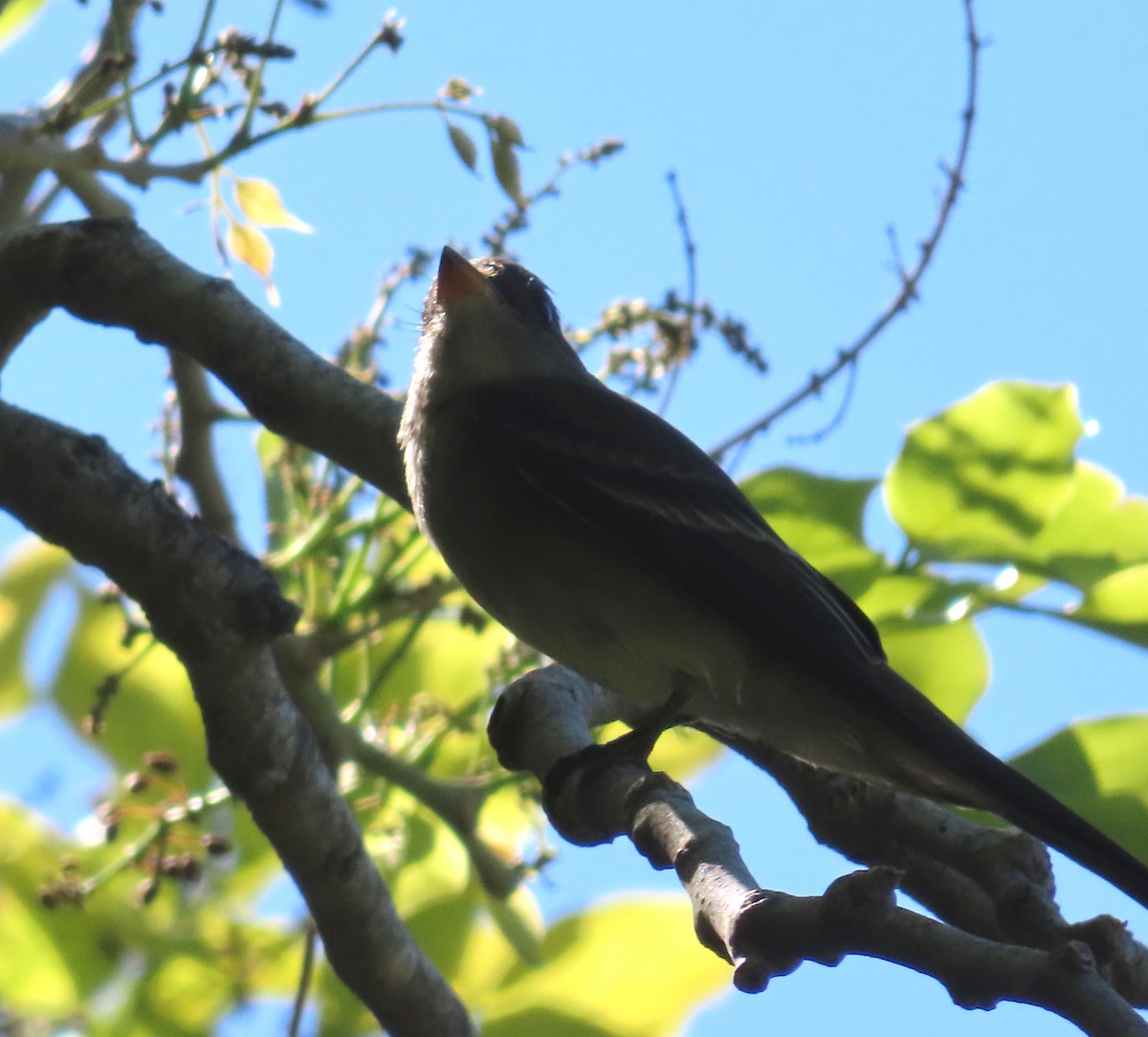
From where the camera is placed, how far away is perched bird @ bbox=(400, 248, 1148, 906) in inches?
118

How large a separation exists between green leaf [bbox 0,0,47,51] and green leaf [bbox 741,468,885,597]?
7.51 feet

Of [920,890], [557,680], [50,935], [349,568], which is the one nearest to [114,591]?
[349,568]

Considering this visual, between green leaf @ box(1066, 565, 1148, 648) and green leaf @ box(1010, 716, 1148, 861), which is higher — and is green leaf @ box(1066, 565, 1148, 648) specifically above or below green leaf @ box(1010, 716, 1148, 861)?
above

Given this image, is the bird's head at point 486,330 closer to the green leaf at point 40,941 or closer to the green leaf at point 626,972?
the green leaf at point 626,972

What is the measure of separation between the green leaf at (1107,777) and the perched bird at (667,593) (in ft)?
0.60

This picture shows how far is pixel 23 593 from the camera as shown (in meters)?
4.09

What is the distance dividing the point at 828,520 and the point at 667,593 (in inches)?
15.7

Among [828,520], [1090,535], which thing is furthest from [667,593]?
[1090,535]

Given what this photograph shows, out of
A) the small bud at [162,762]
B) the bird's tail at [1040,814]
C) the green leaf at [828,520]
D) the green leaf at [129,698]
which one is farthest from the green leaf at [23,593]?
the bird's tail at [1040,814]

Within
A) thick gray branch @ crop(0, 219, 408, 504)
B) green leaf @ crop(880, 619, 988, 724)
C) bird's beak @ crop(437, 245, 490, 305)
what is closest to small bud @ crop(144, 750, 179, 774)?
thick gray branch @ crop(0, 219, 408, 504)

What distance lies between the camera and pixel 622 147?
3430 mm

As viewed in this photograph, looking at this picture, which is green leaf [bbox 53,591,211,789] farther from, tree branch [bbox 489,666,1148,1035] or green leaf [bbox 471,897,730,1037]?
tree branch [bbox 489,666,1148,1035]

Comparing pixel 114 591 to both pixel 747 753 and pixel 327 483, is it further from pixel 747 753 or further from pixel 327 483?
pixel 747 753

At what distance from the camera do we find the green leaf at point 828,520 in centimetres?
326
